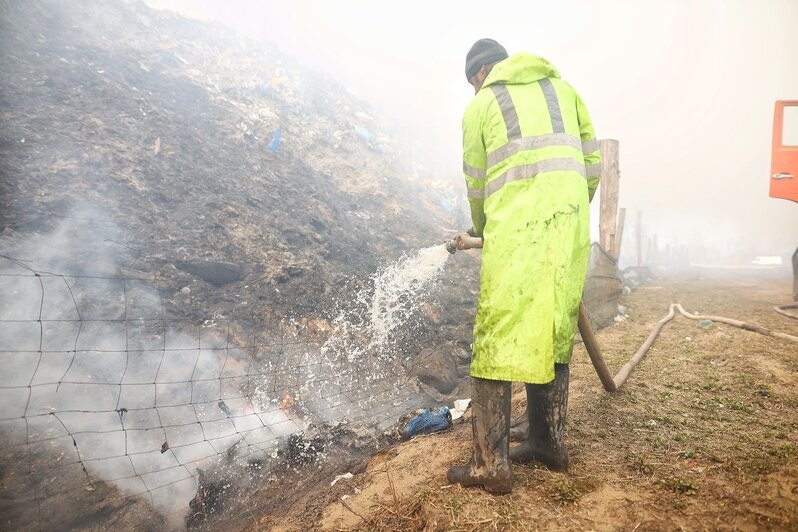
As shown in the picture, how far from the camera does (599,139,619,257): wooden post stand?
618 cm

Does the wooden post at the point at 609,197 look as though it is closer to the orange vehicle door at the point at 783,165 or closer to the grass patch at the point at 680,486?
the orange vehicle door at the point at 783,165

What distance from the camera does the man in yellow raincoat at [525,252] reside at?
138 cm

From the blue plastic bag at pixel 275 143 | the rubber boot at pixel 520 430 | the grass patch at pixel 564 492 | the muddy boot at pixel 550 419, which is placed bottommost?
the rubber boot at pixel 520 430

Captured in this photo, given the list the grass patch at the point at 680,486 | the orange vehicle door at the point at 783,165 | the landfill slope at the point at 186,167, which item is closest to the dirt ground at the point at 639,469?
the grass patch at the point at 680,486

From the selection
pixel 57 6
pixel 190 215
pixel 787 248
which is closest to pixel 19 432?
pixel 190 215

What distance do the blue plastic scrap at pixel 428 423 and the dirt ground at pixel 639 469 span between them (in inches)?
5.2

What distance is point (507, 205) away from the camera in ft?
4.81

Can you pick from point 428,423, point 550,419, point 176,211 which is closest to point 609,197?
point 428,423

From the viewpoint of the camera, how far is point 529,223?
1405 millimetres

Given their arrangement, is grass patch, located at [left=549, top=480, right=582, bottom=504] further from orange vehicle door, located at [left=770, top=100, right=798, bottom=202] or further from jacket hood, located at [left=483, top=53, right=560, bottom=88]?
orange vehicle door, located at [left=770, top=100, right=798, bottom=202]

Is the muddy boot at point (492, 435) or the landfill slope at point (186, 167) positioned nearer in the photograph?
the muddy boot at point (492, 435)

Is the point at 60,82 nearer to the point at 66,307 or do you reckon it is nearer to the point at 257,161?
the point at 257,161

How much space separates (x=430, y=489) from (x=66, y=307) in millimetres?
4250

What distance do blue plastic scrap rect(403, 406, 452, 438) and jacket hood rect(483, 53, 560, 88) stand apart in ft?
7.65
